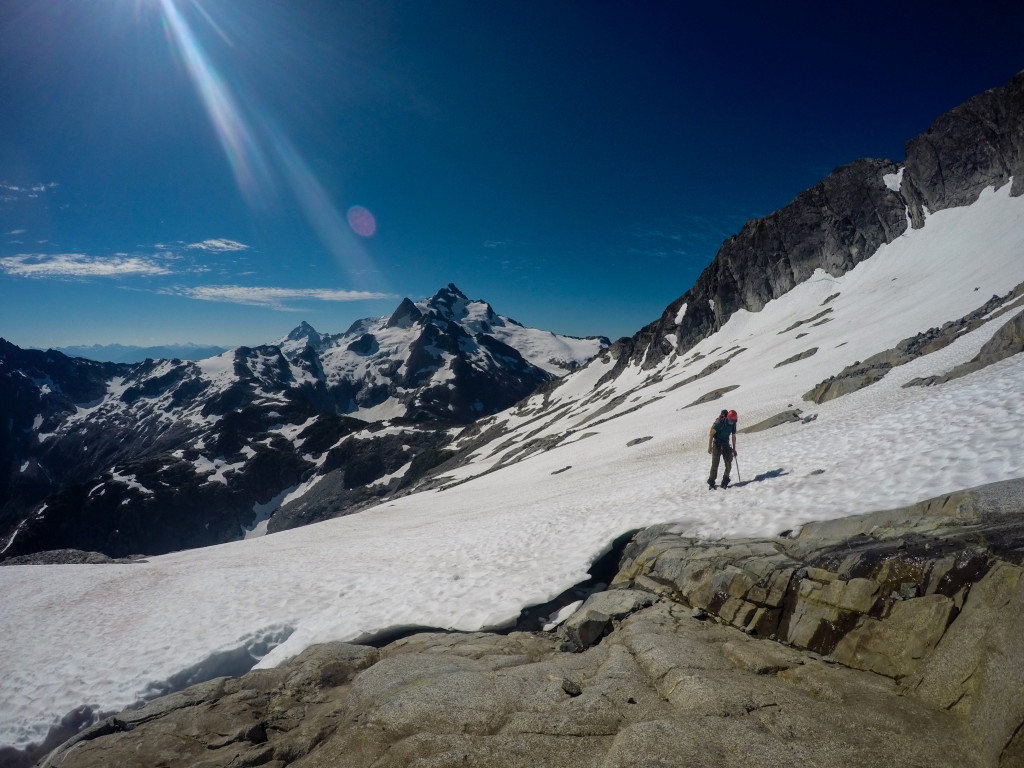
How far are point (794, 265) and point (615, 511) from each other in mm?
95329

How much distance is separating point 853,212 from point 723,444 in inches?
3713

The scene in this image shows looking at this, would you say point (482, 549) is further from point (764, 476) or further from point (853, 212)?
point (853, 212)

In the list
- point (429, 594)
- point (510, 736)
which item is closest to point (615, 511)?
point (429, 594)

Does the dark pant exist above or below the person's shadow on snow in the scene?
above

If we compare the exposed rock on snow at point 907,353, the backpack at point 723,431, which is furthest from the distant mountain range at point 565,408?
the backpack at point 723,431

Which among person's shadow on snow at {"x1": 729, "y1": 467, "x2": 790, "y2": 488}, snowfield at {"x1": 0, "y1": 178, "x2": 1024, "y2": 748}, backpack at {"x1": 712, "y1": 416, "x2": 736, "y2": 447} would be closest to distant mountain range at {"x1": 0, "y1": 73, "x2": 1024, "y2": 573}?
snowfield at {"x1": 0, "y1": 178, "x2": 1024, "y2": 748}

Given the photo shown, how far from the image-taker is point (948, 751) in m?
4.60

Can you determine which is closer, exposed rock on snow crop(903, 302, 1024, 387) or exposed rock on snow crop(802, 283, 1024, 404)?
exposed rock on snow crop(903, 302, 1024, 387)

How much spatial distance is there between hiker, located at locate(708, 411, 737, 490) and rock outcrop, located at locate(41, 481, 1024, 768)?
19.0 feet

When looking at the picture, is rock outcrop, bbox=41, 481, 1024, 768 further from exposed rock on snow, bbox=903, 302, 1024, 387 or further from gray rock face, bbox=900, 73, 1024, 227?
gray rock face, bbox=900, 73, 1024, 227

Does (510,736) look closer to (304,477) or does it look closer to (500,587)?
(500,587)

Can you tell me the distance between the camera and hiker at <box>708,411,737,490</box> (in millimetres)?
15711

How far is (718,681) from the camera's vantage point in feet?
20.4

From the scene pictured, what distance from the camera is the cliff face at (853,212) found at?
66062mm
